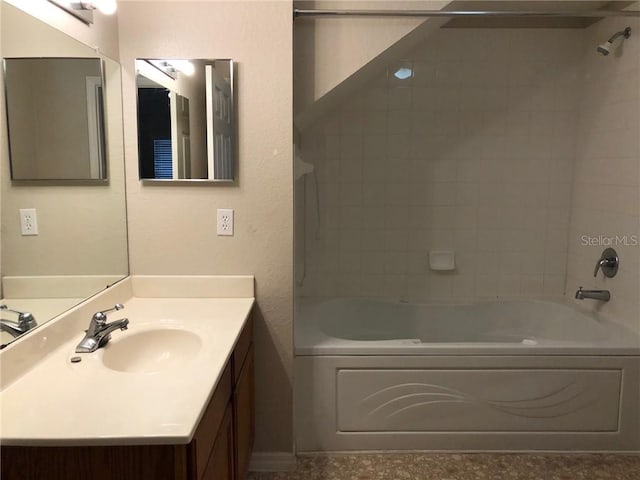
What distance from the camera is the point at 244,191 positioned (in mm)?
2057

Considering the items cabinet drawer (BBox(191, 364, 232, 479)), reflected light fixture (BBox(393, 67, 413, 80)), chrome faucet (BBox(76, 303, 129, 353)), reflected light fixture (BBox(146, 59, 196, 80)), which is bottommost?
cabinet drawer (BBox(191, 364, 232, 479))

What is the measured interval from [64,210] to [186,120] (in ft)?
2.16

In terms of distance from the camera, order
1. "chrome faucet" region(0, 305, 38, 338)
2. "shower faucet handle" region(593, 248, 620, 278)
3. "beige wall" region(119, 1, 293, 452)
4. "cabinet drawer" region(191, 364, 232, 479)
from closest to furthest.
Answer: "cabinet drawer" region(191, 364, 232, 479)
"chrome faucet" region(0, 305, 38, 338)
"beige wall" region(119, 1, 293, 452)
"shower faucet handle" region(593, 248, 620, 278)

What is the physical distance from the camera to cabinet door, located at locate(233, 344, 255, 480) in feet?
5.53

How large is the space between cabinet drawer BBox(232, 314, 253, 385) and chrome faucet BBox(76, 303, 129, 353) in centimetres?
40

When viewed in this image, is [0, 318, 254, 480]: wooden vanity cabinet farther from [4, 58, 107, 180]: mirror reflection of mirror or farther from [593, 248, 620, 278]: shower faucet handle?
[593, 248, 620, 278]: shower faucet handle

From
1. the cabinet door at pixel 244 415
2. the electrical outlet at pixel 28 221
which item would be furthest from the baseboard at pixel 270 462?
the electrical outlet at pixel 28 221

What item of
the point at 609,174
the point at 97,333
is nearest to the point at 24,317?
the point at 97,333

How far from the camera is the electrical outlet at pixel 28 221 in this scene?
52.6 inches

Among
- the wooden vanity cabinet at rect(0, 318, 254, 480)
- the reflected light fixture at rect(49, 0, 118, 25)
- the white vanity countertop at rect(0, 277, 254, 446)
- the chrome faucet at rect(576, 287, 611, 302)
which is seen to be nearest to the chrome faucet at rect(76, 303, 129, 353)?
the white vanity countertop at rect(0, 277, 254, 446)

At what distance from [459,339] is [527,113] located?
1.53m

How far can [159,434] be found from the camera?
0.98 m

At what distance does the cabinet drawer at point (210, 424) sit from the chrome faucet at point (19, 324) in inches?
22.6

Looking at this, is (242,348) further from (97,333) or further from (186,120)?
(186,120)
